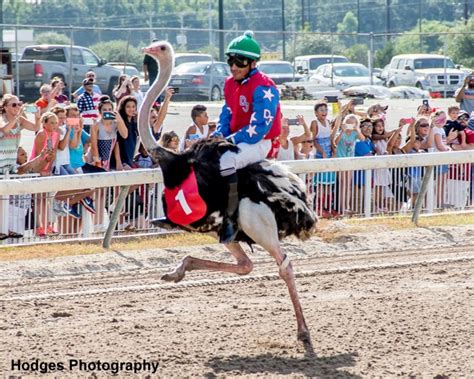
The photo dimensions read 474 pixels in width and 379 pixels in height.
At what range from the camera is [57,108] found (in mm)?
14008

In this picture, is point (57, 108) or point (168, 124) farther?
point (168, 124)

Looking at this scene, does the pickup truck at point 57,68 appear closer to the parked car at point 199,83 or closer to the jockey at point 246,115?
the parked car at point 199,83

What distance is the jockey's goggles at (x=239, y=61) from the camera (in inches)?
349

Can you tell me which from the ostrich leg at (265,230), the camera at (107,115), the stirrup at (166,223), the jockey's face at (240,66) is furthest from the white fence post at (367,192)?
the stirrup at (166,223)

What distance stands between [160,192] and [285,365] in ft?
18.5

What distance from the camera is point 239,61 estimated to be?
888 cm

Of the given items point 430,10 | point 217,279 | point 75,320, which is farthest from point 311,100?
point 430,10

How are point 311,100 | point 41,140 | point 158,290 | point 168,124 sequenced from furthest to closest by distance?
point 311,100 < point 168,124 < point 41,140 < point 158,290

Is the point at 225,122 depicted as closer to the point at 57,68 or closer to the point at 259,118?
the point at 259,118

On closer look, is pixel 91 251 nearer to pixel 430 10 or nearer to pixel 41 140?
pixel 41 140

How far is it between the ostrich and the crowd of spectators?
3904 mm

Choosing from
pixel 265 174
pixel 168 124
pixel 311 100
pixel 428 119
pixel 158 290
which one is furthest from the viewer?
pixel 311 100

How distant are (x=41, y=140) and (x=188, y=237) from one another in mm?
2017

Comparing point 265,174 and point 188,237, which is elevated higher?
point 265,174
